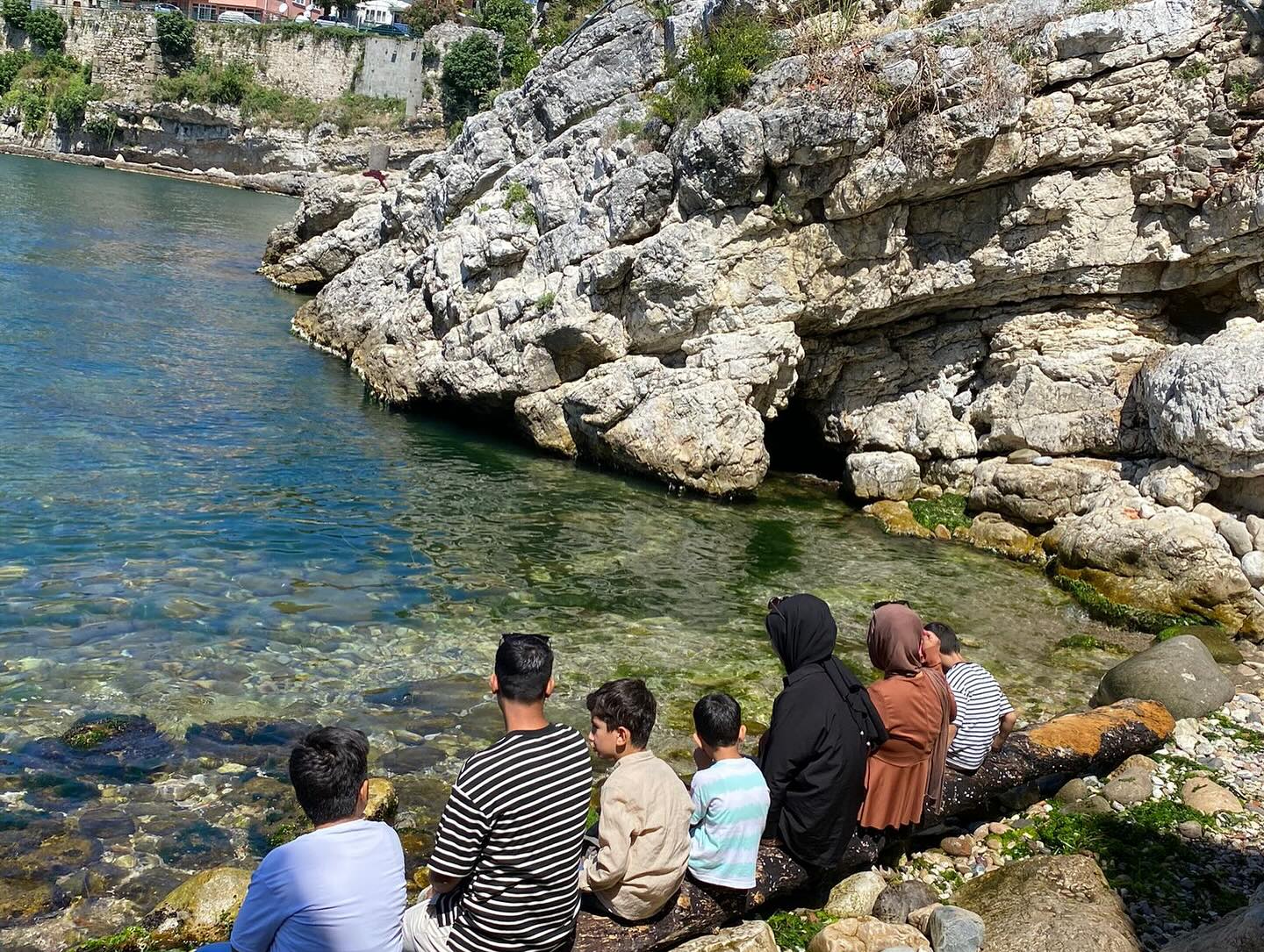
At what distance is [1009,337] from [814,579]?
287 inches

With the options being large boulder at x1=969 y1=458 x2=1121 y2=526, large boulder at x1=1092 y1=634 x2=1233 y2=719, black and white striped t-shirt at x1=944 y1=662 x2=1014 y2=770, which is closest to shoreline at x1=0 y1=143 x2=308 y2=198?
large boulder at x1=969 y1=458 x2=1121 y2=526

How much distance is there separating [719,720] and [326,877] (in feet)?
7.45

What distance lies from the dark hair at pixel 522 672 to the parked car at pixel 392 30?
312 ft

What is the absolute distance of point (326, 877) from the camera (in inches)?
165

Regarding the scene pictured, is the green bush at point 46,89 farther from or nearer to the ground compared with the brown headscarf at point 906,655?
farther from the ground

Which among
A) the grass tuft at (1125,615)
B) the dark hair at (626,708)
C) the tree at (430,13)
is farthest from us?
the tree at (430,13)

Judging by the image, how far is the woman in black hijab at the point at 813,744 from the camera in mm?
5965

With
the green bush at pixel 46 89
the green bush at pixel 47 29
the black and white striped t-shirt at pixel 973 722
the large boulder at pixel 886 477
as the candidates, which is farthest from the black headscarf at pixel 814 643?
the green bush at pixel 47 29

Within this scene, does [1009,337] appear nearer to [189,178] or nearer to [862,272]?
[862,272]

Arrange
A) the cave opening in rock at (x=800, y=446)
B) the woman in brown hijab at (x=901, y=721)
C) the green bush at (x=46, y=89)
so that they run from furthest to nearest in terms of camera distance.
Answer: the green bush at (x=46, y=89) → the cave opening in rock at (x=800, y=446) → the woman in brown hijab at (x=901, y=721)

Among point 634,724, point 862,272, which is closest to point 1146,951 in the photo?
point 634,724

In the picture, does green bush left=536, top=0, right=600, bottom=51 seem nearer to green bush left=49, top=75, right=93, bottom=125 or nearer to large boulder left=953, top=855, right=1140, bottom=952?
large boulder left=953, top=855, right=1140, bottom=952

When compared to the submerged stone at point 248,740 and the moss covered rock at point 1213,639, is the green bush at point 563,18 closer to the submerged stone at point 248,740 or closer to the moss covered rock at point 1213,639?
the moss covered rock at point 1213,639

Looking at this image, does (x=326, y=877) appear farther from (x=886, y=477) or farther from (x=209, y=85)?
(x=209, y=85)
